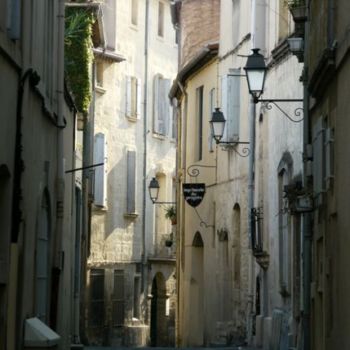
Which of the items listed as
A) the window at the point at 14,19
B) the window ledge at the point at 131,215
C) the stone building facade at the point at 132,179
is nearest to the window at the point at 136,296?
the stone building facade at the point at 132,179

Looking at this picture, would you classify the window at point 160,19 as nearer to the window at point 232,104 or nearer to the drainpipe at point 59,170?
the window at point 232,104

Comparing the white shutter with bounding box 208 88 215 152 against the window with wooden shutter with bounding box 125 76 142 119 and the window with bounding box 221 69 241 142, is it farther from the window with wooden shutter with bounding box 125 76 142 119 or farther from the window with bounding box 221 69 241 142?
the window with wooden shutter with bounding box 125 76 142 119

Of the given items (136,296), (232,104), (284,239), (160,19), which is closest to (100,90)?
(160,19)

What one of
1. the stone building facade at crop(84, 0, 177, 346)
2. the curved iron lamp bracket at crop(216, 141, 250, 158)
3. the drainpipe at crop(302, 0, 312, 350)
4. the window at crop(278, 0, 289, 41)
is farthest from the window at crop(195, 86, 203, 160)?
the drainpipe at crop(302, 0, 312, 350)

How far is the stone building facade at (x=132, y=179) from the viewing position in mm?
40812

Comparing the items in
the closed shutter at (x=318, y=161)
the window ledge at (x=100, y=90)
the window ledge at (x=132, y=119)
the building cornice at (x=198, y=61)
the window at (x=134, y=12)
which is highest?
the window at (x=134, y=12)

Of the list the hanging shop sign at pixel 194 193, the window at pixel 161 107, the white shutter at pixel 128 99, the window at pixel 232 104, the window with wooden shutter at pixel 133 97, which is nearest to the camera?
the window at pixel 232 104

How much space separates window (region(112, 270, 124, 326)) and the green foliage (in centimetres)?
1682

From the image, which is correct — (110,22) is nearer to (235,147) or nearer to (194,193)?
(194,193)

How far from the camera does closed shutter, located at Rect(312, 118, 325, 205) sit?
16203mm

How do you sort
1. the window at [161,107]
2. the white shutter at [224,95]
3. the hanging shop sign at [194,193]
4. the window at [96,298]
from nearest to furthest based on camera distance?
1. the white shutter at [224,95]
2. the hanging shop sign at [194,193]
3. the window at [96,298]
4. the window at [161,107]

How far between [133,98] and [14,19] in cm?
3013

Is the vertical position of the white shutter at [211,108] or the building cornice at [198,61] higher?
the building cornice at [198,61]

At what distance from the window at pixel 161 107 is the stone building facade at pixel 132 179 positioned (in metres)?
0.03
